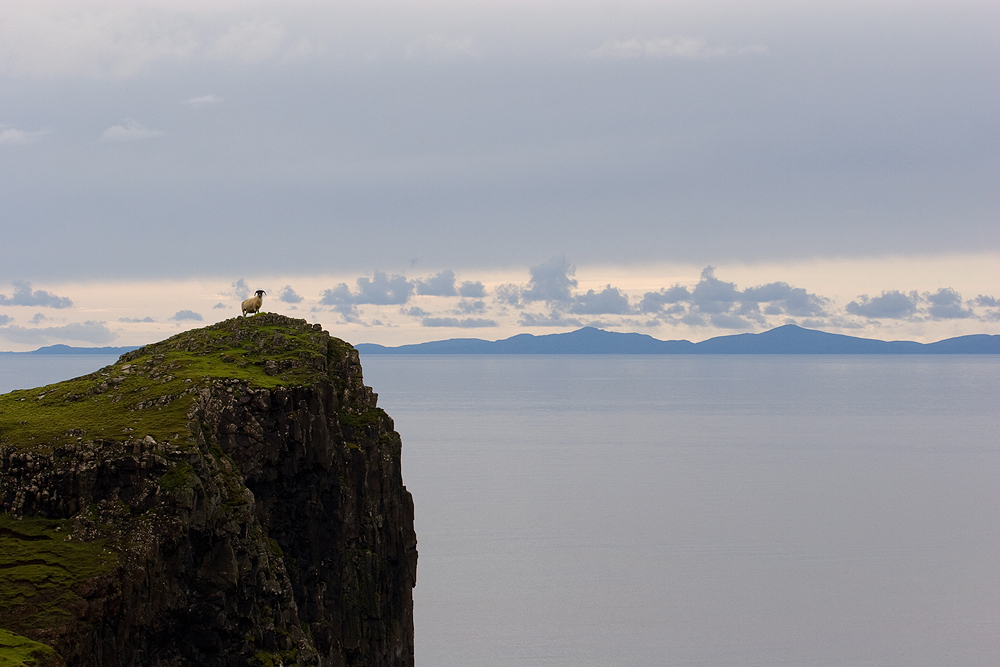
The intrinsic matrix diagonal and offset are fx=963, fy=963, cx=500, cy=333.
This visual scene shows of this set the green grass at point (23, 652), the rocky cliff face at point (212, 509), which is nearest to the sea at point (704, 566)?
the rocky cliff face at point (212, 509)

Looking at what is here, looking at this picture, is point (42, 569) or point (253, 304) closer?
point (42, 569)

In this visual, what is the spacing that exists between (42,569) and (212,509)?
6.16 metres

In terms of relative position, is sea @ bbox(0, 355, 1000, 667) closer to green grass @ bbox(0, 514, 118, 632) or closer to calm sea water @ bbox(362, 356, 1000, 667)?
calm sea water @ bbox(362, 356, 1000, 667)

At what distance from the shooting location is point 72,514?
33844 mm

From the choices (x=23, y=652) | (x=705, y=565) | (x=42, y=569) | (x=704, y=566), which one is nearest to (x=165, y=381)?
(x=42, y=569)

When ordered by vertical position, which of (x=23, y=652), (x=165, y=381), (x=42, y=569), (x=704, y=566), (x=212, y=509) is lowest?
(x=704, y=566)

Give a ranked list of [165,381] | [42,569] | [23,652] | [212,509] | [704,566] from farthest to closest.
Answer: [704,566] < [165,381] < [212,509] < [42,569] < [23,652]

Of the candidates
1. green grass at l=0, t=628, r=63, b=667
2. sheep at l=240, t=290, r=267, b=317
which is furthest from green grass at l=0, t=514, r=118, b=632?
sheep at l=240, t=290, r=267, b=317

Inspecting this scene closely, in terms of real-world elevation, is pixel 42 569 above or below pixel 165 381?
below

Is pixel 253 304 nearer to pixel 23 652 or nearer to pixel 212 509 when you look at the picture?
pixel 212 509

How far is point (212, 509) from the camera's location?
35.4 metres

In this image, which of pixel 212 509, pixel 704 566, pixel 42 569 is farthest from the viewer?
pixel 704 566

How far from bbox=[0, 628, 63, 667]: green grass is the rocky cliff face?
85cm

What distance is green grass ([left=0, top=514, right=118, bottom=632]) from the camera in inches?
1164
